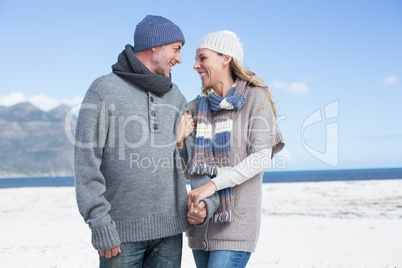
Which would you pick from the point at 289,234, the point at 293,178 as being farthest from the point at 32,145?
the point at 289,234

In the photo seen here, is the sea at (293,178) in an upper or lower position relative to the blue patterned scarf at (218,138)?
lower

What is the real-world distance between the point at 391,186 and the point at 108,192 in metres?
12.5

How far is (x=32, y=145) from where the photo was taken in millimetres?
129500

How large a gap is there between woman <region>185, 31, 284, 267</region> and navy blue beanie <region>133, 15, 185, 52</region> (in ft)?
0.86

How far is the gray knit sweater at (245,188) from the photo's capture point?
2.14m

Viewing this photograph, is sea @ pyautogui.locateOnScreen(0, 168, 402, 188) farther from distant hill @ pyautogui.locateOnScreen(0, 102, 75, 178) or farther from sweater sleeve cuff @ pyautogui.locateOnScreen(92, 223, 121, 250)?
distant hill @ pyautogui.locateOnScreen(0, 102, 75, 178)

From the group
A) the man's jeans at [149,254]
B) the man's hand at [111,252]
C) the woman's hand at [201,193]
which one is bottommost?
the man's jeans at [149,254]

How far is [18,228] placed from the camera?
264 inches

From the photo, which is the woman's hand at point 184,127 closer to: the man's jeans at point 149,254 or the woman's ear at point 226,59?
the woman's ear at point 226,59

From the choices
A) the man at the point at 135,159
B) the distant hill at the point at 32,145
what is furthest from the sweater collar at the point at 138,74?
the distant hill at the point at 32,145

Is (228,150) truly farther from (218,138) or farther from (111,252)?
(111,252)

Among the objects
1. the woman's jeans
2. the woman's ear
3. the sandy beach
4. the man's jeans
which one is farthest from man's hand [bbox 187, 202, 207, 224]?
the sandy beach

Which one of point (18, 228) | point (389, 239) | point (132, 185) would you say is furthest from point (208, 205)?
point (18, 228)

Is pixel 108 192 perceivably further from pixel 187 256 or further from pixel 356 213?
pixel 356 213
